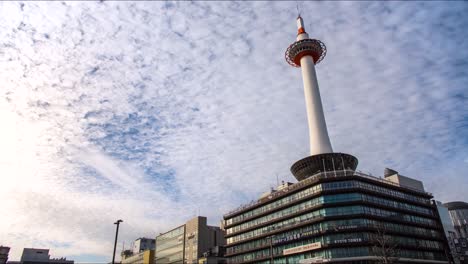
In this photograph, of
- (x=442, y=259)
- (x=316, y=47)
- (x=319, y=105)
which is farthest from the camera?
(x=316, y=47)

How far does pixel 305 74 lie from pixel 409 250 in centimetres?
5792

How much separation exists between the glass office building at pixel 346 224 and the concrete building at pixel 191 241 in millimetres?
18063

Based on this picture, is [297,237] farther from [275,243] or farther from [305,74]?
[305,74]

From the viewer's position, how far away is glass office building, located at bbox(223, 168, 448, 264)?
245 ft

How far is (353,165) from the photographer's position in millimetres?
98562

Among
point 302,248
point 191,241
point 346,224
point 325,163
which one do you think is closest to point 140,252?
point 191,241

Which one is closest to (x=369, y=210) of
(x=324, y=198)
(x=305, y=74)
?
(x=324, y=198)

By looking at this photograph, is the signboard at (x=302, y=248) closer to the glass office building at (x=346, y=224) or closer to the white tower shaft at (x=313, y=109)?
the glass office building at (x=346, y=224)

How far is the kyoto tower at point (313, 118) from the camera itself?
309 feet

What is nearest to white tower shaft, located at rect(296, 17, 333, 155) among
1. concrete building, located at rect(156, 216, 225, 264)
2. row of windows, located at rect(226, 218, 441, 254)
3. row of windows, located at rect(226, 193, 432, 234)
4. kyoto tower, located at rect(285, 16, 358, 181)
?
kyoto tower, located at rect(285, 16, 358, 181)

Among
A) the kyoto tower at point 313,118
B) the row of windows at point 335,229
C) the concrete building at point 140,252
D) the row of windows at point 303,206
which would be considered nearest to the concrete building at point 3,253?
the concrete building at point 140,252

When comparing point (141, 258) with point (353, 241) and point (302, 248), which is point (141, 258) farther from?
point (353, 241)

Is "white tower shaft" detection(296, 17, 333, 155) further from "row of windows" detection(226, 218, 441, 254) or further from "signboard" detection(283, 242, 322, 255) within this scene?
"signboard" detection(283, 242, 322, 255)

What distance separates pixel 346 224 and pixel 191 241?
5777 cm
